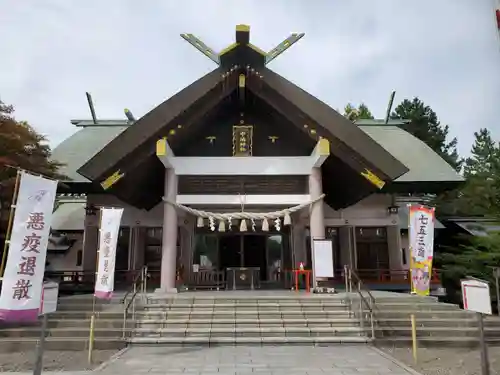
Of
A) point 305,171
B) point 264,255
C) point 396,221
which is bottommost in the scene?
point 264,255

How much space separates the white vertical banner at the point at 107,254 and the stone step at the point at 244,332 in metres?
1.19

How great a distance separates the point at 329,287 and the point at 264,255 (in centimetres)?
471

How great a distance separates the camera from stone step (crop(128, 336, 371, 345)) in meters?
8.60

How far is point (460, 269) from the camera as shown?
49.0 feet

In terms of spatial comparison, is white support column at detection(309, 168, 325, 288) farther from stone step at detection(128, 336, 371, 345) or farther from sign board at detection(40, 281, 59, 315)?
sign board at detection(40, 281, 59, 315)

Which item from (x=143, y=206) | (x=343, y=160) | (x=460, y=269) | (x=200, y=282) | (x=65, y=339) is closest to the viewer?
(x=65, y=339)

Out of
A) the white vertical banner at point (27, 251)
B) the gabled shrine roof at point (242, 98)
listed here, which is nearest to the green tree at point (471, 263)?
the gabled shrine roof at point (242, 98)

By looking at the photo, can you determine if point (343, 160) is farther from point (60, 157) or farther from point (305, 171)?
point (60, 157)

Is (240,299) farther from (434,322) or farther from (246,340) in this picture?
(434,322)

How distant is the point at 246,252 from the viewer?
53.4 ft

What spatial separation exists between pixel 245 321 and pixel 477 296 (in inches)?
215

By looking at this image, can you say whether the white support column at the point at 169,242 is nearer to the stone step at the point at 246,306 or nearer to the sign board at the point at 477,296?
the stone step at the point at 246,306

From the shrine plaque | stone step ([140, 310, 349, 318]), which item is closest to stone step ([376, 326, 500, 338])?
stone step ([140, 310, 349, 318])

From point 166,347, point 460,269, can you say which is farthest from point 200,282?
point 460,269
